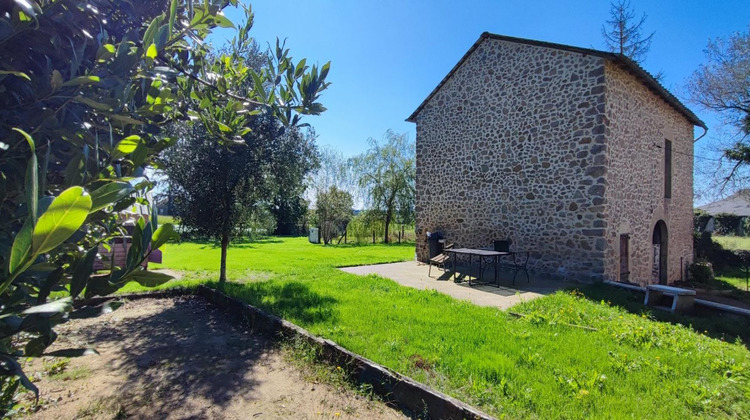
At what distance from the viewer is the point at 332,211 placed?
25844 millimetres

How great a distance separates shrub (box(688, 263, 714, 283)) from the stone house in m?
1.46

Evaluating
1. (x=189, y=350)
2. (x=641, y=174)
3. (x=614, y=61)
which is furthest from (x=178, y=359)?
(x=641, y=174)

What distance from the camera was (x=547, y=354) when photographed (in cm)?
403

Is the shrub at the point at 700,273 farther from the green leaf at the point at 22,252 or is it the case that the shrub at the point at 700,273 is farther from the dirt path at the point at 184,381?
the green leaf at the point at 22,252

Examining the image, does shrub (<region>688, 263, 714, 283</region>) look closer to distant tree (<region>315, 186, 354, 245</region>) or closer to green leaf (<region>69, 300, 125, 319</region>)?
green leaf (<region>69, 300, 125, 319</region>)

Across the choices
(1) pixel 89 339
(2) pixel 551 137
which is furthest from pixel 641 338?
(1) pixel 89 339

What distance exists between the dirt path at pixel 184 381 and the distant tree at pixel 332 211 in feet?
66.5

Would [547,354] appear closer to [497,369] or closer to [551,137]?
[497,369]

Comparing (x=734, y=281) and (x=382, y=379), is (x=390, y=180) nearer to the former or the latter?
(x=734, y=281)

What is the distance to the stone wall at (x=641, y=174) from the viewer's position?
8797 millimetres

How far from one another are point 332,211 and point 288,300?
63.9 ft

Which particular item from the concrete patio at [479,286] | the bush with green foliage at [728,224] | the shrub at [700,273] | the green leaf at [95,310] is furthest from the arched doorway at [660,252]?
the bush with green foliage at [728,224]

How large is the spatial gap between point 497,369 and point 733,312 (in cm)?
639

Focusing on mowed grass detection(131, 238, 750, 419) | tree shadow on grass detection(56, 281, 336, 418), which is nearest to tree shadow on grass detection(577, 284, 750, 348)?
mowed grass detection(131, 238, 750, 419)
